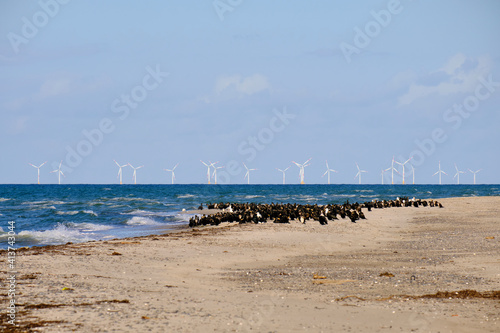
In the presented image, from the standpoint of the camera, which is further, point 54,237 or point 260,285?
point 54,237

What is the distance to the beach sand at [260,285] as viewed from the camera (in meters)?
8.28

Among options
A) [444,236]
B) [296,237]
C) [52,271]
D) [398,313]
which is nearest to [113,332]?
[398,313]

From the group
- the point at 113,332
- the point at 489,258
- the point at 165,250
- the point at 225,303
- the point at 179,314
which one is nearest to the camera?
the point at 113,332

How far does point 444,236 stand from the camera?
23.1 meters

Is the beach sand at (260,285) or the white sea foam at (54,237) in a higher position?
the beach sand at (260,285)

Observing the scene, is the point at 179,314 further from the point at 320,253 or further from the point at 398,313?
the point at 320,253

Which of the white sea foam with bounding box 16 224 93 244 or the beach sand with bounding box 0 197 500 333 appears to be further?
the white sea foam with bounding box 16 224 93 244

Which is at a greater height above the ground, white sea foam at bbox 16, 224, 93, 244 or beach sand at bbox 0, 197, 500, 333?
beach sand at bbox 0, 197, 500, 333

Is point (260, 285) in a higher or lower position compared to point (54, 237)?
higher

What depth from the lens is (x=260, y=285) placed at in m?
11.8

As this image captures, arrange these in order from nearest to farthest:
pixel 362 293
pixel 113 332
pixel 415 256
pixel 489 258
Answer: pixel 113 332
pixel 362 293
pixel 489 258
pixel 415 256

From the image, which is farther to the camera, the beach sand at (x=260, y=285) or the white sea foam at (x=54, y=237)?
the white sea foam at (x=54, y=237)

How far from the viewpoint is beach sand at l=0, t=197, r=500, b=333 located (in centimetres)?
828

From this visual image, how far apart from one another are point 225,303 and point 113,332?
8.12 ft
